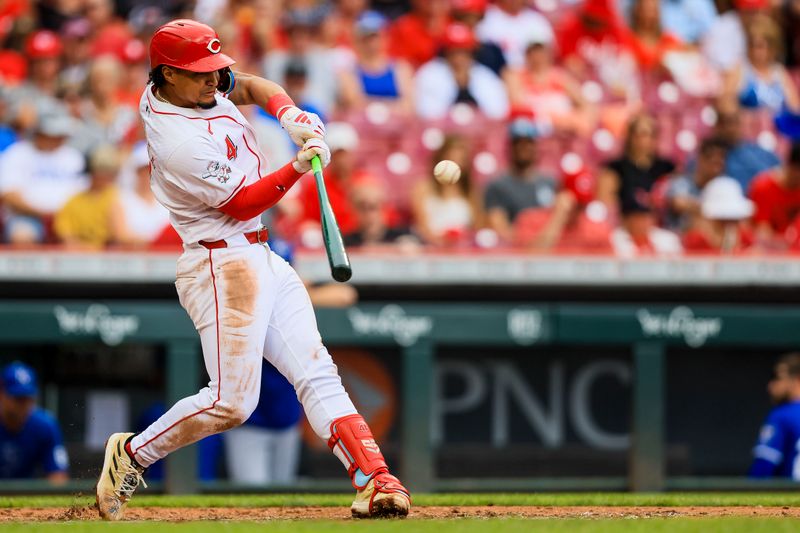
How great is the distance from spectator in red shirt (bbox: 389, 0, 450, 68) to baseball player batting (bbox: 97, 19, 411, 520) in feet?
19.1

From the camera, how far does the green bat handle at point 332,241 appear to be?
170 inches

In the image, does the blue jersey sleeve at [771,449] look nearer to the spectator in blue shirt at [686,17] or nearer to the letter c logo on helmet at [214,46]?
the letter c logo on helmet at [214,46]

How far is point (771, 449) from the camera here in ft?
23.6

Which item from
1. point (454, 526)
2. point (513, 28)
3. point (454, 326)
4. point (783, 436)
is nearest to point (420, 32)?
point (513, 28)

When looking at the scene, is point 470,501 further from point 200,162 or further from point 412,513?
point 200,162

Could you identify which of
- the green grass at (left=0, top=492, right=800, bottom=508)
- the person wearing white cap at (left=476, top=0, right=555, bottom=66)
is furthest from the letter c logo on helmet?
the person wearing white cap at (left=476, top=0, right=555, bottom=66)

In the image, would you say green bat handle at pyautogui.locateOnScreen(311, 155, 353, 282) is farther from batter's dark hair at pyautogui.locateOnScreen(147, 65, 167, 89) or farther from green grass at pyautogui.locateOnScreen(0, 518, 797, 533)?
green grass at pyautogui.locateOnScreen(0, 518, 797, 533)

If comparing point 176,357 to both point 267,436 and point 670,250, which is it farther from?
point 670,250

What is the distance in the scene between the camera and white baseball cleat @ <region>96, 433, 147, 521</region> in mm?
4883

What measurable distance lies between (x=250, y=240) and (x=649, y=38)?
6.67 meters

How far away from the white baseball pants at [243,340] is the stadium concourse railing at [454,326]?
2.73 meters

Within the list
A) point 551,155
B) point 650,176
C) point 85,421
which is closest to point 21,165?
point 85,421

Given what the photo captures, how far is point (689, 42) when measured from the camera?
36.1 ft

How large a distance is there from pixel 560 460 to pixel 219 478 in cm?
196
